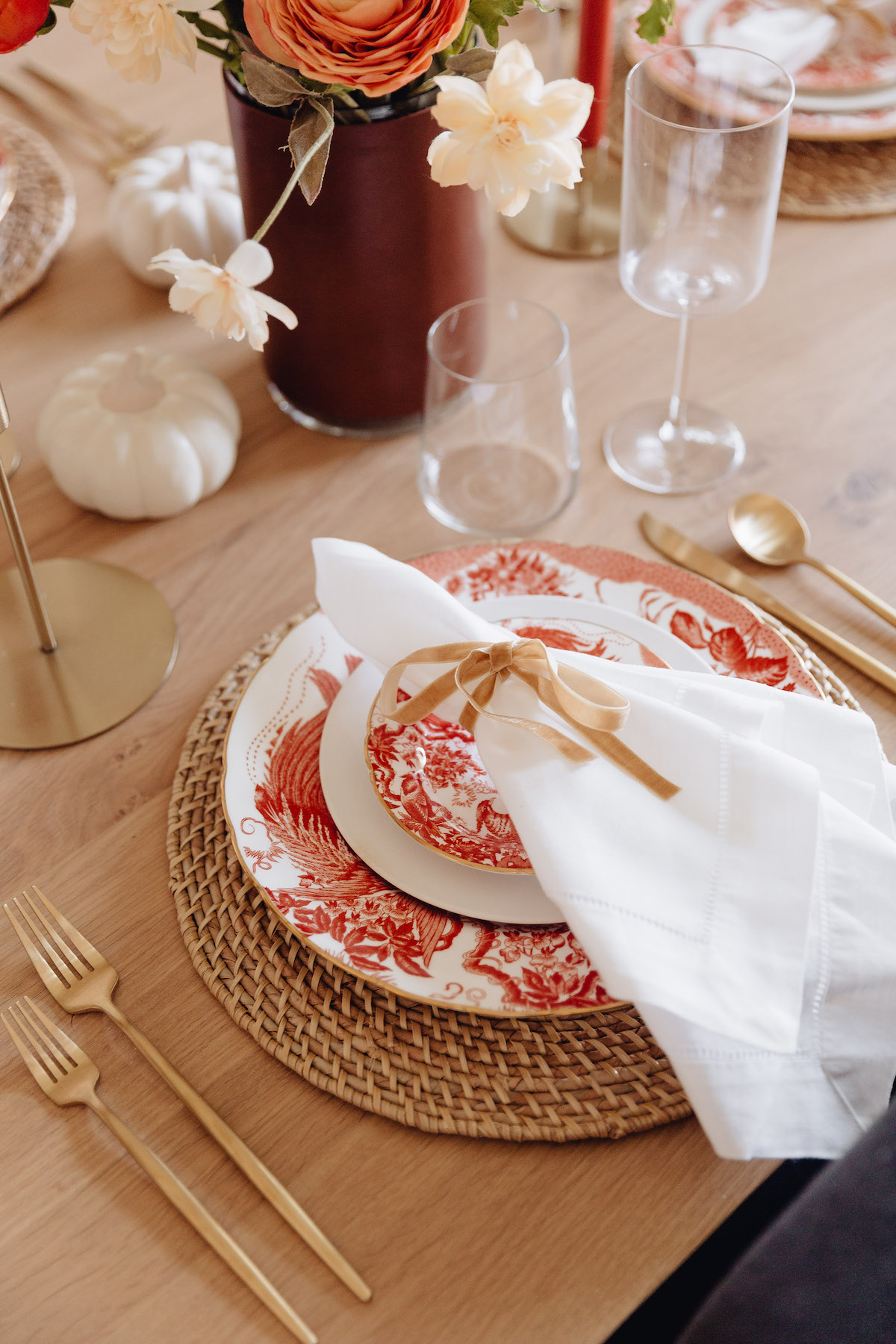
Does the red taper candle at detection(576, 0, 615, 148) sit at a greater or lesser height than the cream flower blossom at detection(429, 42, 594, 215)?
lesser

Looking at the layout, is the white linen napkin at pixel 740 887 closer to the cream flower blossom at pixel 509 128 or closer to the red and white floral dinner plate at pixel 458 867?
the red and white floral dinner plate at pixel 458 867

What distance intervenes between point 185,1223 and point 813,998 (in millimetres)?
323

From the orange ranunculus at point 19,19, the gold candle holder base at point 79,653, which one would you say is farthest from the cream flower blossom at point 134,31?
the gold candle holder base at point 79,653

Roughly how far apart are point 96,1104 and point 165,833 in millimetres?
173

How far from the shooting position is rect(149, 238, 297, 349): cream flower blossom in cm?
60

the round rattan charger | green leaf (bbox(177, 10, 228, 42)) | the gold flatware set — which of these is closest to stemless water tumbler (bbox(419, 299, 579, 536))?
green leaf (bbox(177, 10, 228, 42))

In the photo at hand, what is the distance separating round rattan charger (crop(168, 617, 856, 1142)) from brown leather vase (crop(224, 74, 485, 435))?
42 centimetres

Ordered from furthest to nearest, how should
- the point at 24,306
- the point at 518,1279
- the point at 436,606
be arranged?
the point at 24,306
the point at 436,606
the point at 518,1279

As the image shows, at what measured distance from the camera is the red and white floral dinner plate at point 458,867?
22.5 inches

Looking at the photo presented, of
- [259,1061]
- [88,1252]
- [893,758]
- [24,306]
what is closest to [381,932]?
[259,1061]

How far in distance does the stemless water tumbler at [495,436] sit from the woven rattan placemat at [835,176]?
1.21 ft

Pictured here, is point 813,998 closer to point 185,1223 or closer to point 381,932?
point 381,932

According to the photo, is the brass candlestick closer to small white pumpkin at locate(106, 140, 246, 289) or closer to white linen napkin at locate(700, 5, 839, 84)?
white linen napkin at locate(700, 5, 839, 84)

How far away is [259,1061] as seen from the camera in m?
0.60
